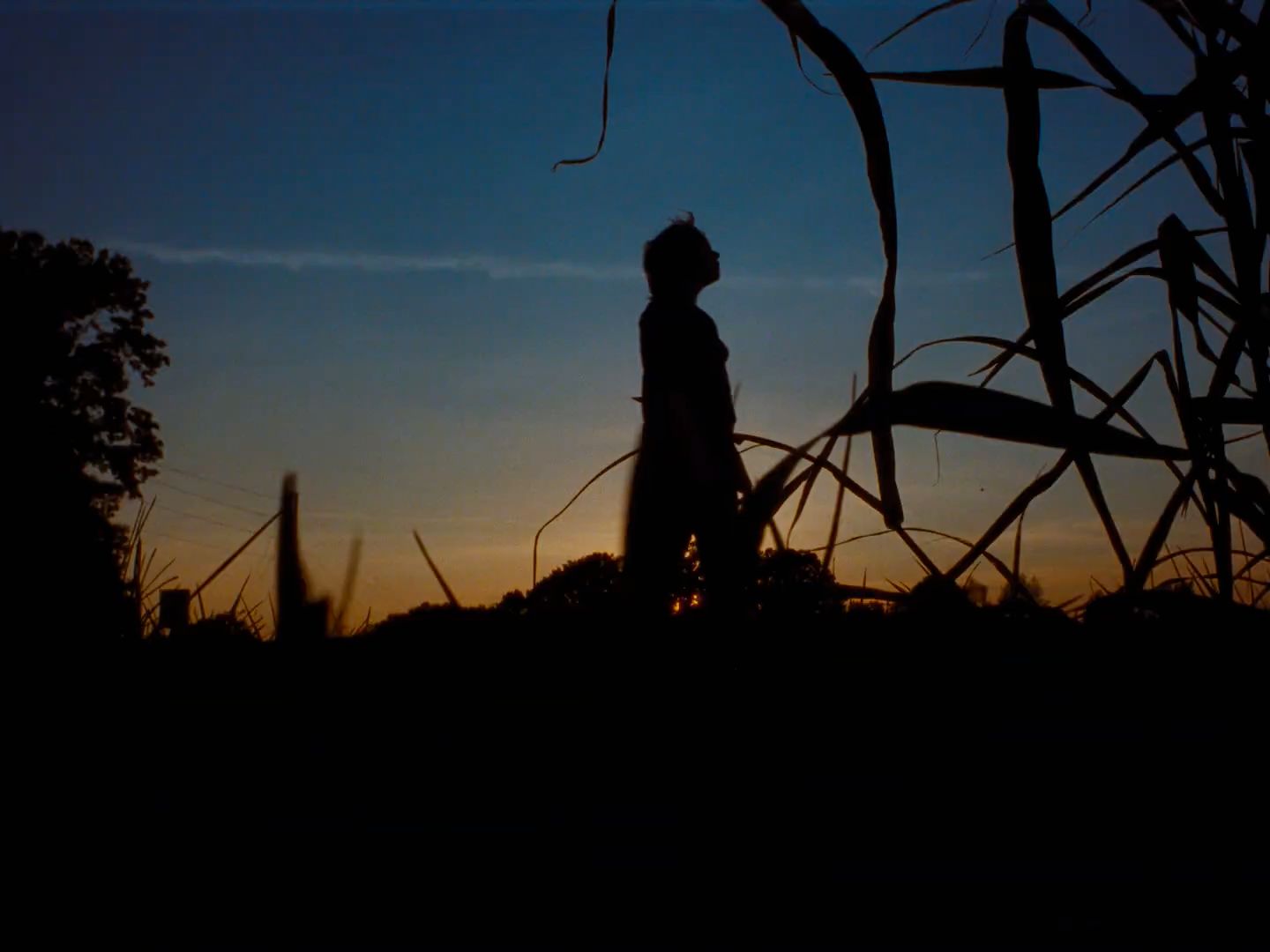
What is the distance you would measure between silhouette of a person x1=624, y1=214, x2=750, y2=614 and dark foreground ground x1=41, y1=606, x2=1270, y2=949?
0.76 meters

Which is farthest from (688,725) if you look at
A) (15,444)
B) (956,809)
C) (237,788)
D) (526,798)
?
(15,444)

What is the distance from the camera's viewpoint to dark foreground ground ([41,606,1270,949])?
3.68 feet

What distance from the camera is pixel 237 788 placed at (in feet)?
5.29

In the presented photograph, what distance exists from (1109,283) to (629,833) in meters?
0.82

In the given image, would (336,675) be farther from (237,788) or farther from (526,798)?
(526,798)

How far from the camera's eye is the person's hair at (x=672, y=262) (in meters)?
3.48

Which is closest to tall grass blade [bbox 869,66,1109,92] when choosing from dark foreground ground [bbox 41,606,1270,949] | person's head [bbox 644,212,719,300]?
dark foreground ground [bbox 41,606,1270,949]

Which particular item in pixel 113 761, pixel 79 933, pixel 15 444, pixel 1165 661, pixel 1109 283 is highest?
pixel 15 444

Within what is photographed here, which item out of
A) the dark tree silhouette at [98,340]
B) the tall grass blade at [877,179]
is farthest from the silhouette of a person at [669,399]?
the dark tree silhouette at [98,340]

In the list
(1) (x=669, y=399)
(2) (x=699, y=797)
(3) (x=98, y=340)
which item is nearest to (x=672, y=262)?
(1) (x=669, y=399)

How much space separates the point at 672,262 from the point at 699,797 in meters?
2.33

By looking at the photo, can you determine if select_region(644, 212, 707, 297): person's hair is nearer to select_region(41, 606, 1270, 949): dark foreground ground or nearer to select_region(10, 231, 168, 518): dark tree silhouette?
select_region(41, 606, 1270, 949): dark foreground ground

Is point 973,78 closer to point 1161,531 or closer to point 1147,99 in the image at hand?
point 1147,99

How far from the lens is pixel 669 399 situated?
3.02 m
